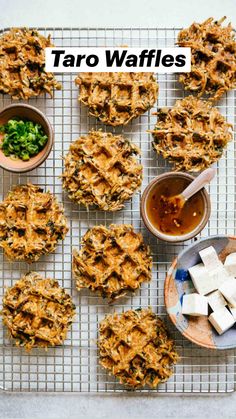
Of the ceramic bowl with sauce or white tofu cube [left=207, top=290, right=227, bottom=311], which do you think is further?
white tofu cube [left=207, top=290, right=227, bottom=311]

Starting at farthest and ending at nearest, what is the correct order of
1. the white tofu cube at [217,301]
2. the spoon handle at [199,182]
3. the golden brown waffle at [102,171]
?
the white tofu cube at [217,301]
the golden brown waffle at [102,171]
the spoon handle at [199,182]

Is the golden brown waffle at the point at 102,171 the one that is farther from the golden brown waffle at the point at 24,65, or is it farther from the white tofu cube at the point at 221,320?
the white tofu cube at the point at 221,320

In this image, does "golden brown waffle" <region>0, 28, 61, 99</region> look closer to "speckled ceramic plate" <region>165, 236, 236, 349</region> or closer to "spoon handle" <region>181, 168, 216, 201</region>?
"spoon handle" <region>181, 168, 216, 201</region>

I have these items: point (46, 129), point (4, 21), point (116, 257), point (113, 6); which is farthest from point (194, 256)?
point (4, 21)

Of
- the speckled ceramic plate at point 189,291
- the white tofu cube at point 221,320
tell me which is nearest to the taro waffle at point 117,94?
the speckled ceramic plate at point 189,291

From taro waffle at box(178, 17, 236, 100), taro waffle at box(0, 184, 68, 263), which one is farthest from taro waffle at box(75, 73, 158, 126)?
taro waffle at box(0, 184, 68, 263)

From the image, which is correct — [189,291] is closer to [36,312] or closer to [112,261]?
[112,261]

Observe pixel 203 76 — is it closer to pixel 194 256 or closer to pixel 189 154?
pixel 189 154
